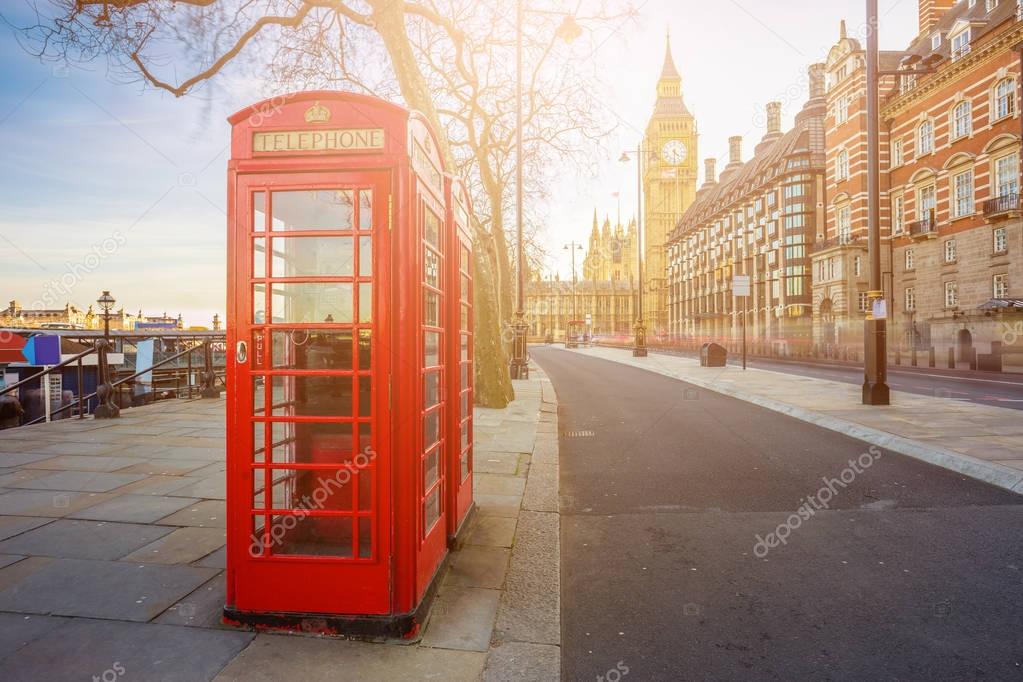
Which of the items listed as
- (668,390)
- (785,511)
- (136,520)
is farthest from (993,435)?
(136,520)

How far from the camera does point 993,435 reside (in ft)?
27.4

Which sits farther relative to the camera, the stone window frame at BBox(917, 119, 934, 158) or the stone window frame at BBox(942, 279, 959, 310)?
the stone window frame at BBox(917, 119, 934, 158)

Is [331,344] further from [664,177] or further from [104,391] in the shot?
[664,177]

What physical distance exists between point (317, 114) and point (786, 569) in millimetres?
3934

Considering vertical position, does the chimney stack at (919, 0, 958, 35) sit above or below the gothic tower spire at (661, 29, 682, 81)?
below

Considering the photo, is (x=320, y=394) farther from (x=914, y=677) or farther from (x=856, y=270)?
(x=856, y=270)

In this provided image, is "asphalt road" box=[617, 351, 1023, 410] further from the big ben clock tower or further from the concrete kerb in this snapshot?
the big ben clock tower

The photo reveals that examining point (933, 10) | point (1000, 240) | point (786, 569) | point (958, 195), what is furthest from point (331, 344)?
point (933, 10)

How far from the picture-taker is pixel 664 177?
111 meters

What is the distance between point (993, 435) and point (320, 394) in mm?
8961

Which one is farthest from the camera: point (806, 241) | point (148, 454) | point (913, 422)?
point (806, 241)

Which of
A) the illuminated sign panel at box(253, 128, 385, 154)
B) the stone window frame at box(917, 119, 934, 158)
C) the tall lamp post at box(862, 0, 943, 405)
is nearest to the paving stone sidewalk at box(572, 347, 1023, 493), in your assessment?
the tall lamp post at box(862, 0, 943, 405)

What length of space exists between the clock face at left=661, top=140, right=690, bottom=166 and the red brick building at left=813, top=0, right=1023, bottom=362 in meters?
62.8

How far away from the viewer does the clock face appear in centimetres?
10806
